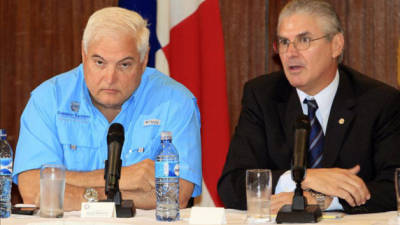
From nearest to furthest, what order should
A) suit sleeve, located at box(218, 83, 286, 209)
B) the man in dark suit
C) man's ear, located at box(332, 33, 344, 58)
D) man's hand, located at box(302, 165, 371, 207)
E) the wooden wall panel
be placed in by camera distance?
man's hand, located at box(302, 165, 371, 207) < suit sleeve, located at box(218, 83, 286, 209) < the man in dark suit < man's ear, located at box(332, 33, 344, 58) < the wooden wall panel

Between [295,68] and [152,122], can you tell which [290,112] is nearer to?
[295,68]

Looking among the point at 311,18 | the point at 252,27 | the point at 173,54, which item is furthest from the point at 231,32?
the point at 311,18

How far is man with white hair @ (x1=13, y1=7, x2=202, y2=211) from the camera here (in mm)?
Result: 3154

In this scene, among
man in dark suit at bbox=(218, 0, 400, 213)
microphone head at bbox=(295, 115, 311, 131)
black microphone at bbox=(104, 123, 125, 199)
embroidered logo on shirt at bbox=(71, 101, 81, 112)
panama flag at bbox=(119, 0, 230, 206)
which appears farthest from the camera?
panama flag at bbox=(119, 0, 230, 206)

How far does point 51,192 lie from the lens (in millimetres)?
2387

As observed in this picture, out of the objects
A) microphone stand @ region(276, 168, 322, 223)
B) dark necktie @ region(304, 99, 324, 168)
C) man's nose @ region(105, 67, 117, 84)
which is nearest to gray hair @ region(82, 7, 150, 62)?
man's nose @ region(105, 67, 117, 84)

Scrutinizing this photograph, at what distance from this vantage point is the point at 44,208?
2.40 metres

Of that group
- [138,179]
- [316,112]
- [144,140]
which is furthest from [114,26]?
[316,112]

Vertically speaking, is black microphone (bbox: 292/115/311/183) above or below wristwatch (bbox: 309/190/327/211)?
above

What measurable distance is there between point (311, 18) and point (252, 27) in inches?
52.5

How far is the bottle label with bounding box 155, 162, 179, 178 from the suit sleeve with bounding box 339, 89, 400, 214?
858 millimetres

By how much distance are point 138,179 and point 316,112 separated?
3.55ft

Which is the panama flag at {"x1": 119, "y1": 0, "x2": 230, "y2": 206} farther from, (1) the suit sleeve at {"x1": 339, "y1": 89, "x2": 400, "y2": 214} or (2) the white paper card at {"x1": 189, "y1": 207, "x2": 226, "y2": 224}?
(2) the white paper card at {"x1": 189, "y1": 207, "x2": 226, "y2": 224}

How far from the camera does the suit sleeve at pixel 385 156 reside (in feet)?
9.55
